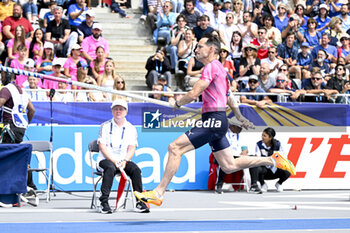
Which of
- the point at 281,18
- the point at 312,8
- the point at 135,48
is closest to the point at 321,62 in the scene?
the point at 281,18

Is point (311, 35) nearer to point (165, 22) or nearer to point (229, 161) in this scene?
point (165, 22)

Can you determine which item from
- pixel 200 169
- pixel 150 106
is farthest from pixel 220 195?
pixel 150 106

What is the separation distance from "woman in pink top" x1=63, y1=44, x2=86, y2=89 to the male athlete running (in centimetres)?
725

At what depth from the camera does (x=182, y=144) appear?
955 cm

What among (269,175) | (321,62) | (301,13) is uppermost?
(301,13)

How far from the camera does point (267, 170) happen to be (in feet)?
50.4

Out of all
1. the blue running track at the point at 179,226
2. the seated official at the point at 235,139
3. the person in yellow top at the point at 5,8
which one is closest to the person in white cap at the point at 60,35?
the person in yellow top at the point at 5,8

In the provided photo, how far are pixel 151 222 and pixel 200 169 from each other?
603 centimetres

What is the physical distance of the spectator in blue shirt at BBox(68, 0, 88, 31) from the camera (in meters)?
18.6

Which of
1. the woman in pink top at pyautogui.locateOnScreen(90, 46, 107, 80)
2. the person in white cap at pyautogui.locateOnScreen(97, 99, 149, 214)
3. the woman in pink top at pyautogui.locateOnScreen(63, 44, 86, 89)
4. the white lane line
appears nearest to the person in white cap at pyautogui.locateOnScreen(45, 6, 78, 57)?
the woman in pink top at pyautogui.locateOnScreen(63, 44, 86, 89)

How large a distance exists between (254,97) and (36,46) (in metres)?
5.31

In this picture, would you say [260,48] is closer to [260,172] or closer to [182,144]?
[260,172]

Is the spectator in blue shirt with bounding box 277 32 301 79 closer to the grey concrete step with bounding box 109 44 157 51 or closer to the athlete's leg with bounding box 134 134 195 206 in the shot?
the grey concrete step with bounding box 109 44 157 51

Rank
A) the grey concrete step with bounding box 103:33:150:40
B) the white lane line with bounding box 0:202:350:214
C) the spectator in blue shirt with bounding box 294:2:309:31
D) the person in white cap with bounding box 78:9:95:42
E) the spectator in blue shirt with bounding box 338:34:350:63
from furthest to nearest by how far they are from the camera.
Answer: the spectator in blue shirt with bounding box 294:2:309:31
the spectator in blue shirt with bounding box 338:34:350:63
the grey concrete step with bounding box 103:33:150:40
the person in white cap with bounding box 78:9:95:42
the white lane line with bounding box 0:202:350:214
